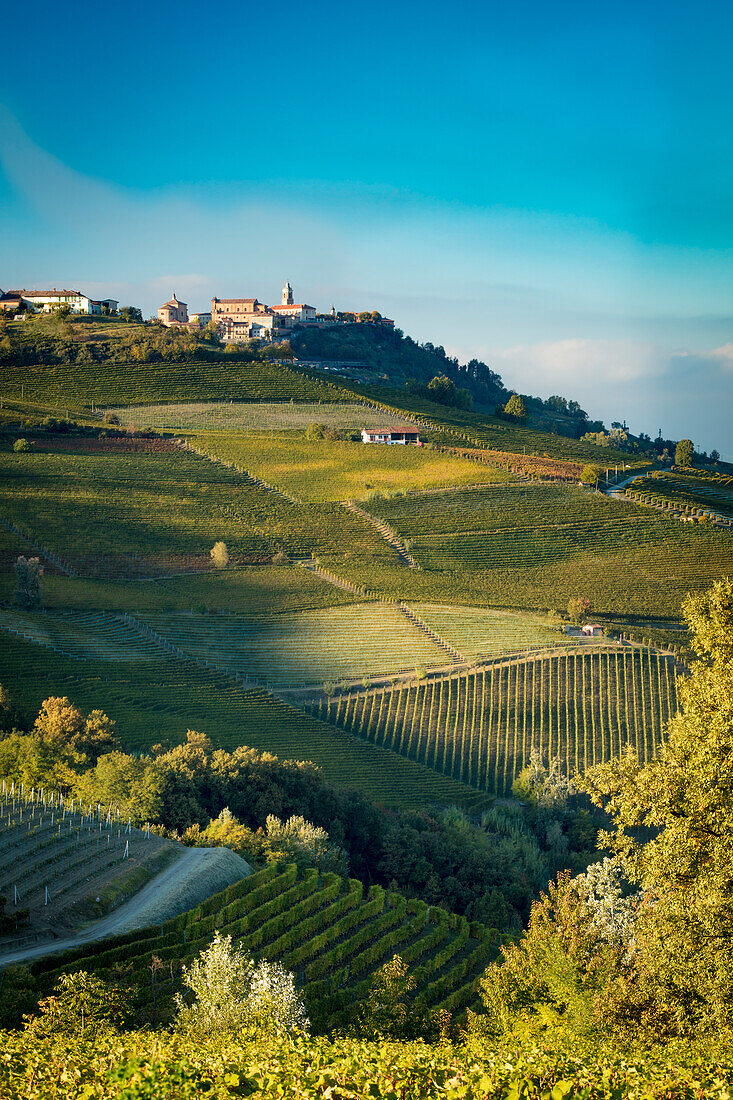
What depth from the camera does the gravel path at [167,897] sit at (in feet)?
66.2

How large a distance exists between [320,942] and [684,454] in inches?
3810

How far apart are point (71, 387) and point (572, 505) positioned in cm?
5054

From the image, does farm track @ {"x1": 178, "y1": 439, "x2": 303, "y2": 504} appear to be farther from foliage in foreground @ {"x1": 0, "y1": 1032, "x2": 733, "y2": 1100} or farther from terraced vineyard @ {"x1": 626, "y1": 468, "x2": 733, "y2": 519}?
foliage in foreground @ {"x1": 0, "y1": 1032, "x2": 733, "y2": 1100}

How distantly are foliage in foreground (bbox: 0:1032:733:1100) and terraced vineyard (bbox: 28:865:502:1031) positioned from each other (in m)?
8.69

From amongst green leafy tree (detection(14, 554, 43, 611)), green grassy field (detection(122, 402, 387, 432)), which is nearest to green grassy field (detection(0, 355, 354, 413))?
green grassy field (detection(122, 402, 387, 432))

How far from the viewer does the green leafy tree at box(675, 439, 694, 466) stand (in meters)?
106

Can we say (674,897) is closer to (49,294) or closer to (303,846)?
(303,846)

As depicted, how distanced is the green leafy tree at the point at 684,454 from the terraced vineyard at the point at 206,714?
245 ft

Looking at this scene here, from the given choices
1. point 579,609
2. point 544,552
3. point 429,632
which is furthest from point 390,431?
point 429,632

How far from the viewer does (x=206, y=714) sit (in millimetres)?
44281

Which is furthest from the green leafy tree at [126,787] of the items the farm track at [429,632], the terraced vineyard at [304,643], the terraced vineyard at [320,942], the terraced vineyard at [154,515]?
the terraced vineyard at [154,515]

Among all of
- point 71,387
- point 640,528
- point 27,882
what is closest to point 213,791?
point 27,882

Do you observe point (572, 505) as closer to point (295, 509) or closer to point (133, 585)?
point (295, 509)

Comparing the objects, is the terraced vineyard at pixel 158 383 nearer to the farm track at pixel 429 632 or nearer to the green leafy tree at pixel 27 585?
the green leafy tree at pixel 27 585
